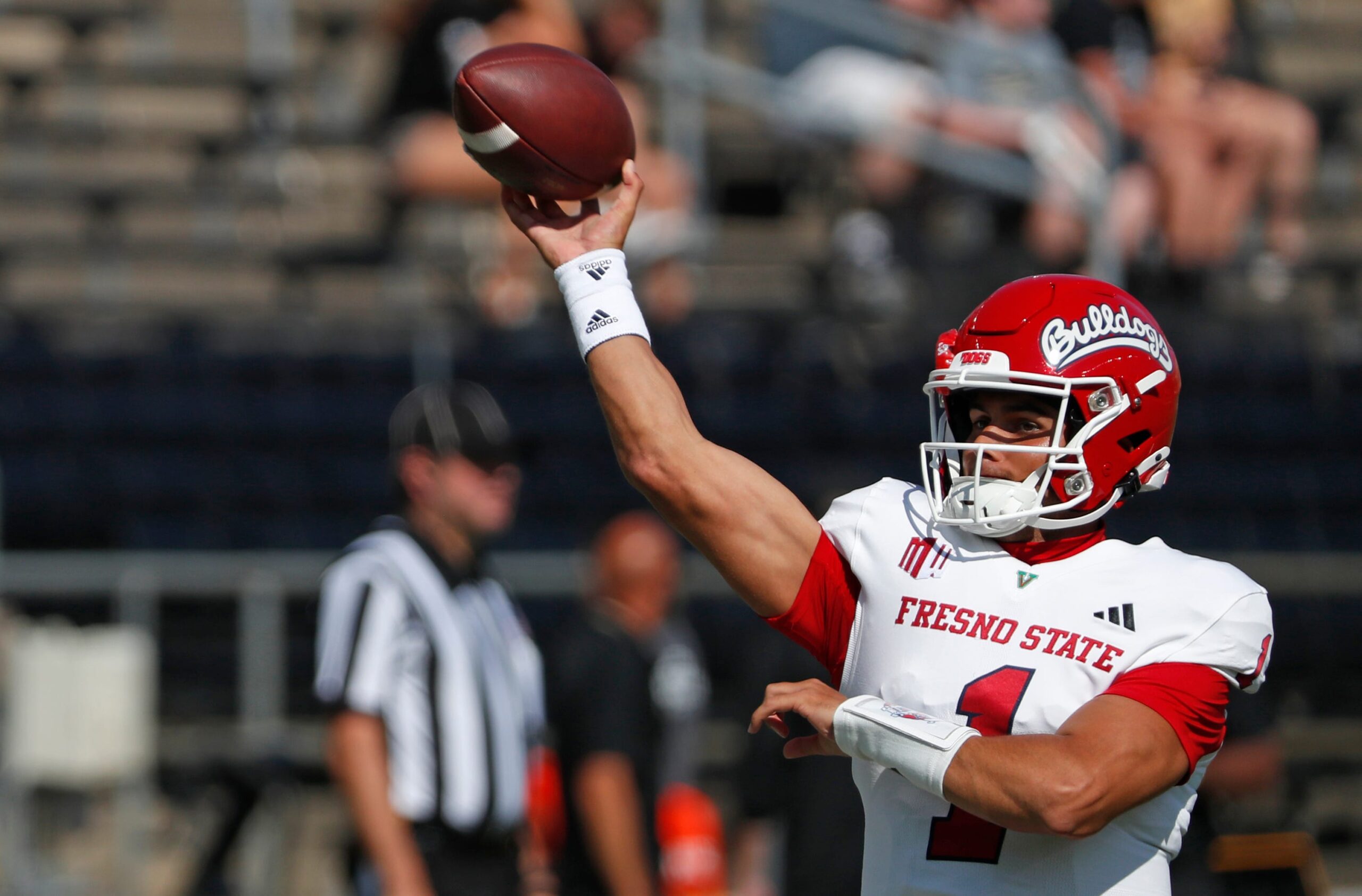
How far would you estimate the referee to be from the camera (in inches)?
174

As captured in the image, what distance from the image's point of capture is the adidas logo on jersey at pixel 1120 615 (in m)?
2.45

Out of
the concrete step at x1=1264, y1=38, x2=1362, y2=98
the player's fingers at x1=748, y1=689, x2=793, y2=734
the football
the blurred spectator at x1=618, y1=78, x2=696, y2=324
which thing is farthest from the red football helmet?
the concrete step at x1=1264, y1=38, x2=1362, y2=98

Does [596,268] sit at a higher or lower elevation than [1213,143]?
higher

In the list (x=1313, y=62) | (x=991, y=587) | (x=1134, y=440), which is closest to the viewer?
(x=991, y=587)

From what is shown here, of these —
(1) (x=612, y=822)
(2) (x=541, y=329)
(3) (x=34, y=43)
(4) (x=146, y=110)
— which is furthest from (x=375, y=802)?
(3) (x=34, y=43)

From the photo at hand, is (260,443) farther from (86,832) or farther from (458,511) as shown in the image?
(458,511)

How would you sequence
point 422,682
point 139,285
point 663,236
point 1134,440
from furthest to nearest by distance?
point 139,285
point 663,236
point 422,682
point 1134,440

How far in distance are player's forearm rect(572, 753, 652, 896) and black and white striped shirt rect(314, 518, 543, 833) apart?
23.7 inches

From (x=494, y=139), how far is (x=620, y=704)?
3063mm

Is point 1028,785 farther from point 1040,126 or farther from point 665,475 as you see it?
point 1040,126

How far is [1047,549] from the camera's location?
8.52ft

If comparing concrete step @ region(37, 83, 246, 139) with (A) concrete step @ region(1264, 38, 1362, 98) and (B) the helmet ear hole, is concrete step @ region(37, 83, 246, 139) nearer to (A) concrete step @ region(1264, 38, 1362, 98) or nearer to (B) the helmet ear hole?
(A) concrete step @ region(1264, 38, 1362, 98)

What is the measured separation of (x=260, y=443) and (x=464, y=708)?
3985 mm

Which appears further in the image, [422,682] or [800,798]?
[422,682]
